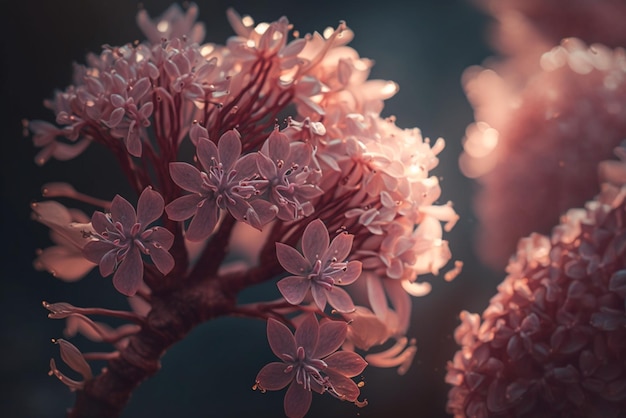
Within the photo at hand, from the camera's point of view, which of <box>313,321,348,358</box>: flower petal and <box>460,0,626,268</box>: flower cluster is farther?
<box>460,0,626,268</box>: flower cluster

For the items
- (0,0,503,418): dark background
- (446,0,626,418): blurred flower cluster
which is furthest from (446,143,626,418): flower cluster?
(0,0,503,418): dark background

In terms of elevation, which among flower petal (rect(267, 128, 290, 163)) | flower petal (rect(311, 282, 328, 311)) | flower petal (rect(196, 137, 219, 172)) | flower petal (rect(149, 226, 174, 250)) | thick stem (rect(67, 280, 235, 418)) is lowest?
thick stem (rect(67, 280, 235, 418))

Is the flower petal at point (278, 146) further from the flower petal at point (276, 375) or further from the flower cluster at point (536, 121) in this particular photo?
the flower cluster at point (536, 121)

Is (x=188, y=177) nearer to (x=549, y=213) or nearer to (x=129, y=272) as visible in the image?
(x=129, y=272)

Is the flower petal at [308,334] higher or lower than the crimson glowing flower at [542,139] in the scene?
lower

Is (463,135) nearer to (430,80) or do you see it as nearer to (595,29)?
(430,80)

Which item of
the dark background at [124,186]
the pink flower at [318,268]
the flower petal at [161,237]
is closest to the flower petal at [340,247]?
the pink flower at [318,268]

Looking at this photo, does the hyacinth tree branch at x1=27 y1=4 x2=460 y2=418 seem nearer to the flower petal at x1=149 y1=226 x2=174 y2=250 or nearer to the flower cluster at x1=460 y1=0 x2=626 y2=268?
the flower petal at x1=149 y1=226 x2=174 y2=250

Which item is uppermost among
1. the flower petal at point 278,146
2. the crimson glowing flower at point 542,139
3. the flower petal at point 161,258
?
the crimson glowing flower at point 542,139
